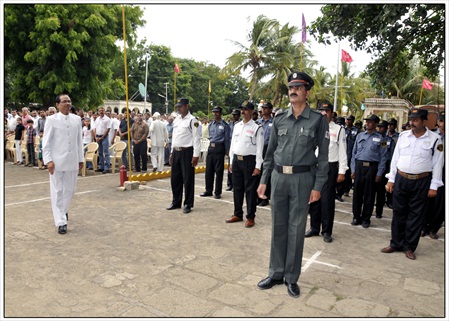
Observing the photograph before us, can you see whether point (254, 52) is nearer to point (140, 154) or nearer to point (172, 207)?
point (140, 154)

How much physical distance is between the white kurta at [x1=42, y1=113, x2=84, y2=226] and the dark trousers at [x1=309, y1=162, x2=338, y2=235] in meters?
3.55

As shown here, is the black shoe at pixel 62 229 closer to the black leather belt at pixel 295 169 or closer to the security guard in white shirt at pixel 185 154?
the security guard in white shirt at pixel 185 154

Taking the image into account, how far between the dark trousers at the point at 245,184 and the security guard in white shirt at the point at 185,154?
2.98 feet

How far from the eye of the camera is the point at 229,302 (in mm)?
3330

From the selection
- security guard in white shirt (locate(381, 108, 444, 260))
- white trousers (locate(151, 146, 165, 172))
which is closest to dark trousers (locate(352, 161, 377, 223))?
security guard in white shirt (locate(381, 108, 444, 260))

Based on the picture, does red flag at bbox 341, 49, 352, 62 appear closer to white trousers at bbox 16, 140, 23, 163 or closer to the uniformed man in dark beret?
white trousers at bbox 16, 140, 23, 163

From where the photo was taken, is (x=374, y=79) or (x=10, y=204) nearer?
(x=10, y=204)

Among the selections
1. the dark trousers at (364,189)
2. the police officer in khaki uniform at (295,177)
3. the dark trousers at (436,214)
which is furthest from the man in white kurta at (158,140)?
the police officer in khaki uniform at (295,177)

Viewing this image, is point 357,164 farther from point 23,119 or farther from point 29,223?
point 23,119

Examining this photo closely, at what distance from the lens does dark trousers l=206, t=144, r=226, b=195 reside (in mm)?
8109

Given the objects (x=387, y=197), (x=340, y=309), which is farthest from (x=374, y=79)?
(x=340, y=309)

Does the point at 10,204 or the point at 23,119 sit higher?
the point at 23,119

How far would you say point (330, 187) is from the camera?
5.45 meters

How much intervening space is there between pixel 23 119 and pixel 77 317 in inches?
454
